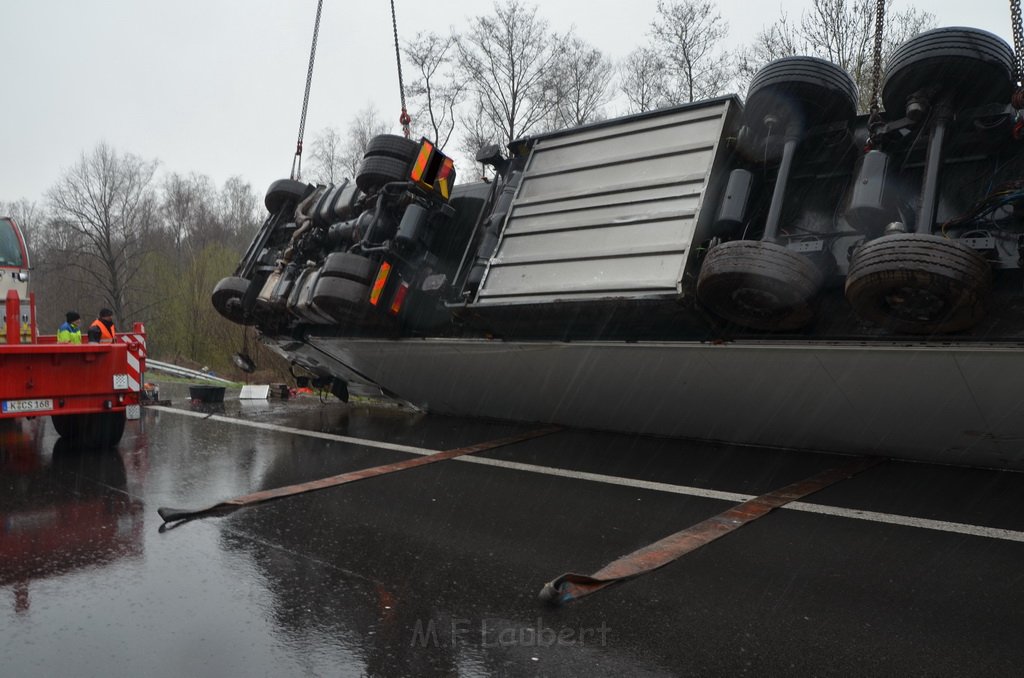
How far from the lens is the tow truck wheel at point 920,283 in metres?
3.46

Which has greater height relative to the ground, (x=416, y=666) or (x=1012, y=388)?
(x=1012, y=388)

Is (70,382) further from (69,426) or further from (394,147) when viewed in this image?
(394,147)

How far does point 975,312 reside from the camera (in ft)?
11.7

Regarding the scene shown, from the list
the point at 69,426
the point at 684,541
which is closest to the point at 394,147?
the point at 69,426

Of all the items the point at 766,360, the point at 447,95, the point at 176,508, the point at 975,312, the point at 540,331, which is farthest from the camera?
the point at 447,95

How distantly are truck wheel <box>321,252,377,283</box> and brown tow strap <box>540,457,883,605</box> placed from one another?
3.94 meters

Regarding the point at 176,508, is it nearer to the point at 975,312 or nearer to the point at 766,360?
the point at 766,360

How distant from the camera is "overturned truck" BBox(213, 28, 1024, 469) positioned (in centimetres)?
382

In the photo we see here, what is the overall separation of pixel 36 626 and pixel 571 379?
3881 mm

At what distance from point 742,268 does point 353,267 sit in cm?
366

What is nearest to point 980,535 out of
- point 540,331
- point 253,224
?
point 540,331

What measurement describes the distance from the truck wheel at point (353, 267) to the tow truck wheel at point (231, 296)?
2.49 metres

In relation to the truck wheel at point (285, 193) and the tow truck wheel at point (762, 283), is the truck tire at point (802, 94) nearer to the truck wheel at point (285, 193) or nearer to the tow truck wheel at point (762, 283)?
the tow truck wheel at point (762, 283)

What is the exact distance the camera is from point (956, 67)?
393 centimetres
